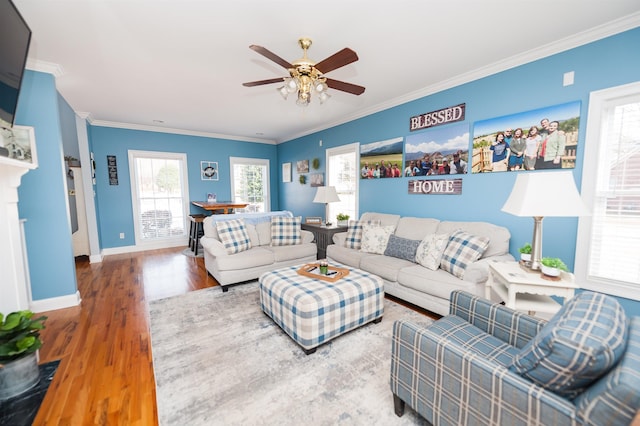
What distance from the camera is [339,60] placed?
189 centimetres

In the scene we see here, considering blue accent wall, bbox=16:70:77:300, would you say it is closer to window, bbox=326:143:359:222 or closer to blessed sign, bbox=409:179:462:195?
window, bbox=326:143:359:222

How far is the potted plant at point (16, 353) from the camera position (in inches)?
61.6

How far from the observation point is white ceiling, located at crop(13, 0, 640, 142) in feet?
6.21

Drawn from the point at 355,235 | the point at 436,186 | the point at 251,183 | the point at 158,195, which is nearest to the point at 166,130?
the point at 158,195

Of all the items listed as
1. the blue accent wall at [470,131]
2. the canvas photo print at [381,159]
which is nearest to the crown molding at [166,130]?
the blue accent wall at [470,131]

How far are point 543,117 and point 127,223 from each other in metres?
6.94

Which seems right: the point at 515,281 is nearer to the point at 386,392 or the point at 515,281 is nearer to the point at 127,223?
the point at 386,392

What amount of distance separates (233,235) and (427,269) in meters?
2.47

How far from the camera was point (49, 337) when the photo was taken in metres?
2.32

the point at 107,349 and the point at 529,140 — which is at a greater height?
the point at 529,140

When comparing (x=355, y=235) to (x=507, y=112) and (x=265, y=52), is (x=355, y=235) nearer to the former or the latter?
(x=507, y=112)

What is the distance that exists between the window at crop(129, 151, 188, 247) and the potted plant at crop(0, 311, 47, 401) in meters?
4.37

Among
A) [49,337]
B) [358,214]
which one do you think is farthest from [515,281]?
[49,337]

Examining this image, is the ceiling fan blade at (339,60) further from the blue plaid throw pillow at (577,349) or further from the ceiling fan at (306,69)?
the blue plaid throw pillow at (577,349)
